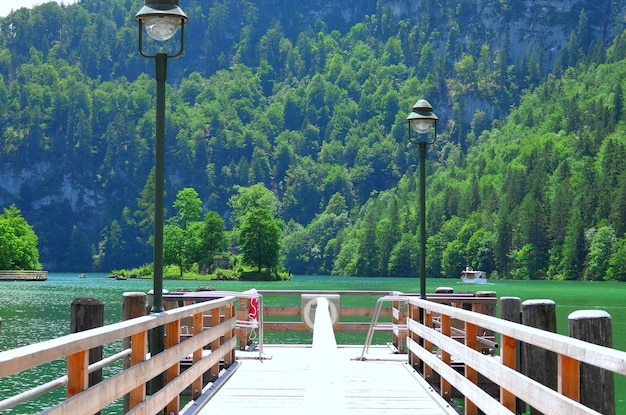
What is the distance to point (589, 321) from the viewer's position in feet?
24.5

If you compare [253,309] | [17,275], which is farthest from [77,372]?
[17,275]

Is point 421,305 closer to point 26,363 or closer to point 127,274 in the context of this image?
point 26,363

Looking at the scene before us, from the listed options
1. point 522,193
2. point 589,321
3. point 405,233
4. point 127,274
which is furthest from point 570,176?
point 589,321

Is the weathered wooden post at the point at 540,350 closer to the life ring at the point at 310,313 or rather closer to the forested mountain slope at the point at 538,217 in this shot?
the life ring at the point at 310,313

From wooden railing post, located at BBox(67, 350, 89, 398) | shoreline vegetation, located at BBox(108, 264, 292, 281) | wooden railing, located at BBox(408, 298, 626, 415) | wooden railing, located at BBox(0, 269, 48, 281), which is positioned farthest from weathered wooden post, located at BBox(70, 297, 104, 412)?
shoreline vegetation, located at BBox(108, 264, 292, 281)

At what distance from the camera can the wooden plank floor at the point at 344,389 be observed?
11.7m

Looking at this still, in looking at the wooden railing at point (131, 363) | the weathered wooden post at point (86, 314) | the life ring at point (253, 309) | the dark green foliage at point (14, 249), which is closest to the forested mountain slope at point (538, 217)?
the dark green foliage at point (14, 249)

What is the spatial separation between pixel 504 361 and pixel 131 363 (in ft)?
10.4

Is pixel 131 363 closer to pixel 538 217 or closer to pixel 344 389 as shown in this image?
pixel 344 389

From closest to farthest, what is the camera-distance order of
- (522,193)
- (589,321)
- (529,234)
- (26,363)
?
(26,363) < (589,321) < (529,234) < (522,193)

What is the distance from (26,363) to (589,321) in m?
3.99

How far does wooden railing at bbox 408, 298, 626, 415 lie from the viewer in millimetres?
5992

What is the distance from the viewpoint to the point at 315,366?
5.52 m

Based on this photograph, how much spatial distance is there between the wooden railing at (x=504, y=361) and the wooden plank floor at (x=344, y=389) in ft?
1.25
